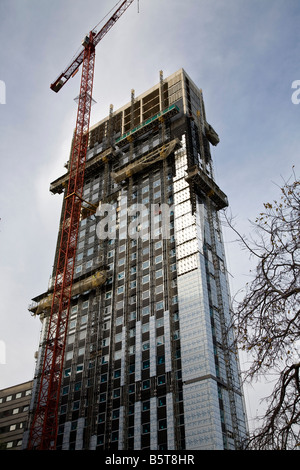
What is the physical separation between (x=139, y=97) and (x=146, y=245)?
51358 millimetres

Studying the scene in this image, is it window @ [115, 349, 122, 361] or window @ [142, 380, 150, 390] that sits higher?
window @ [115, 349, 122, 361]

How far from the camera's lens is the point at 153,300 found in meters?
83.2

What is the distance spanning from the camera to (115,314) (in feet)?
289

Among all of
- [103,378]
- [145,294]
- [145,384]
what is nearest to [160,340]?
[145,384]

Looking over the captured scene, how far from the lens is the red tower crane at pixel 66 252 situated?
79.9 metres

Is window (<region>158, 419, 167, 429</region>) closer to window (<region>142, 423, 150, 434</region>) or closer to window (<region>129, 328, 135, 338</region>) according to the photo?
window (<region>142, 423, 150, 434</region>)

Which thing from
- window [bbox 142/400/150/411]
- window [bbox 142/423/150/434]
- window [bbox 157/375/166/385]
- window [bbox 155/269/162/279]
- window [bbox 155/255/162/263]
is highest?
window [bbox 155/255/162/263]

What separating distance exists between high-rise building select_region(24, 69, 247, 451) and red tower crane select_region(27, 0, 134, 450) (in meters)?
3.71

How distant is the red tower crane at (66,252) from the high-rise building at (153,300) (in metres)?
3.71

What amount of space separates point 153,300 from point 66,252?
745 inches

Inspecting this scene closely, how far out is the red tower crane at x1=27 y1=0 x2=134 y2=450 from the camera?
79.9m

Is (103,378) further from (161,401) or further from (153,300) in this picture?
(153,300)

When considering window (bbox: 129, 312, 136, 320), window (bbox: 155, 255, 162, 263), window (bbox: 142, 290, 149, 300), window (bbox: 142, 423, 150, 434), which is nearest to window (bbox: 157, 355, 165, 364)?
window (bbox: 142, 423, 150, 434)
